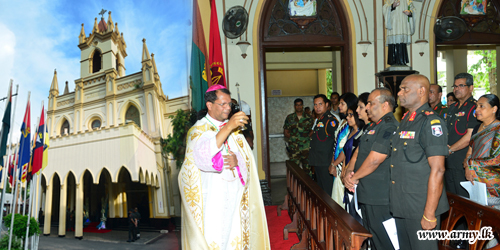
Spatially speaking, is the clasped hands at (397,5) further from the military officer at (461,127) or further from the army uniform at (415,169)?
the army uniform at (415,169)

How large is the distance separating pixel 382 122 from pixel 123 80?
7.31ft

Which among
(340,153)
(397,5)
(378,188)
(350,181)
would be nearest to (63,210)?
(378,188)

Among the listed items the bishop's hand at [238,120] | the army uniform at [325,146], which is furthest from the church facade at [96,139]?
the army uniform at [325,146]

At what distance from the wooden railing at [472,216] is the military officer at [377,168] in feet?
1.43

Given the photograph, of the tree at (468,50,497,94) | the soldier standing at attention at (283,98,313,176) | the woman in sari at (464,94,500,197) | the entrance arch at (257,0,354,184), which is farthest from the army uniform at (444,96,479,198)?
the tree at (468,50,497,94)

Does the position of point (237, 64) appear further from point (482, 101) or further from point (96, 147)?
point (96, 147)

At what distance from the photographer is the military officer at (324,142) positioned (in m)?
4.23

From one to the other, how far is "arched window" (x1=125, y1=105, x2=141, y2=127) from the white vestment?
1.38 meters

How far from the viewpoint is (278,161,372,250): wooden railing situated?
1696 millimetres

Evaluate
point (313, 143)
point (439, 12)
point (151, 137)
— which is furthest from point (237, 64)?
point (151, 137)

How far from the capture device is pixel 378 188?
95.0 inches

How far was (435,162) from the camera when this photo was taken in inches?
76.1

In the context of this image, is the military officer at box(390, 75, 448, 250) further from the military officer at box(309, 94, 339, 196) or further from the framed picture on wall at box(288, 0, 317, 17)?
the framed picture on wall at box(288, 0, 317, 17)

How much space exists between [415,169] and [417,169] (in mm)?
10
